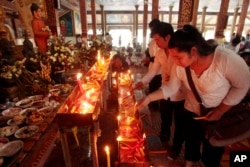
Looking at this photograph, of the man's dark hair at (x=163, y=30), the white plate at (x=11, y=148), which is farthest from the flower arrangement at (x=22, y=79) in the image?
the man's dark hair at (x=163, y=30)

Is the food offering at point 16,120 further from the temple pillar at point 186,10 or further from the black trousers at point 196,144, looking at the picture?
the temple pillar at point 186,10

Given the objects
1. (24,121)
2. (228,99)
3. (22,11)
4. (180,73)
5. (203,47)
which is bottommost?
(24,121)

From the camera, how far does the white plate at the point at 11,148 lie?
1131 millimetres

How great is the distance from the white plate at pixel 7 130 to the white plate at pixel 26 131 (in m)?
0.05

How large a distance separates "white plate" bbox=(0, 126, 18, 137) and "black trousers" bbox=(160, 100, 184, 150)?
196 cm

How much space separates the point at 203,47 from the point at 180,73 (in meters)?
0.40

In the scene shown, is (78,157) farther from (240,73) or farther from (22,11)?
(22,11)

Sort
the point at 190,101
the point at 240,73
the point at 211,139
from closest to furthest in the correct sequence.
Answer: the point at 240,73 < the point at 211,139 < the point at 190,101

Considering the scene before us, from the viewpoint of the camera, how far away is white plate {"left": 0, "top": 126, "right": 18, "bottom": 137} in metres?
1.38

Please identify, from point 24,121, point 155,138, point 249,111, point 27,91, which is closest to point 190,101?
point 249,111

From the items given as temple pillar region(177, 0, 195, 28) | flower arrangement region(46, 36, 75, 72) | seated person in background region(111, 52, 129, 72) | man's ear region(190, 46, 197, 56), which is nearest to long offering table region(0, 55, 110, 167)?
flower arrangement region(46, 36, 75, 72)

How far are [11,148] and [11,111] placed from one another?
0.66 metres

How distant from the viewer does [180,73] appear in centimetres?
187

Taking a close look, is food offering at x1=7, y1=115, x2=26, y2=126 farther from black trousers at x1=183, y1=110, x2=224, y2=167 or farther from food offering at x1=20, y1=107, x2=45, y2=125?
black trousers at x1=183, y1=110, x2=224, y2=167
